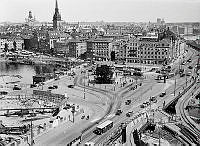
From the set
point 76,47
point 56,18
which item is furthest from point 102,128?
point 56,18

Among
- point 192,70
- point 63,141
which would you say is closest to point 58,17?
point 192,70

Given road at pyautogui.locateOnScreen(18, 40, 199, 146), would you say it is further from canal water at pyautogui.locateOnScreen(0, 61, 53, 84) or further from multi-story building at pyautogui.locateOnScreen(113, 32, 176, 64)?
multi-story building at pyautogui.locateOnScreen(113, 32, 176, 64)

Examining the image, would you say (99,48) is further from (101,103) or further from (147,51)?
(101,103)

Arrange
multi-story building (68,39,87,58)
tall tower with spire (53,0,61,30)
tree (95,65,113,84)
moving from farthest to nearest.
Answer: tall tower with spire (53,0,61,30)
multi-story building (68,39,87,58)
tree (95,65,113,84)

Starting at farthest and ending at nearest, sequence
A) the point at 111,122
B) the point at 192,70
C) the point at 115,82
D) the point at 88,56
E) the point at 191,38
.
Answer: the point at 191,38
the point at 88,56
the point at 192,70
the point at 115,82
the point at 111,122

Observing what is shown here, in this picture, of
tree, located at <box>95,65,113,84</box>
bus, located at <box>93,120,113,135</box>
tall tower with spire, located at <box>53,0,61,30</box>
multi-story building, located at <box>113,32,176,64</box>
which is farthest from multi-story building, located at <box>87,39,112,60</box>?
tall tower with spire, located at <box>53,0,61,30</box>

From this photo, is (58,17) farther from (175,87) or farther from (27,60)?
(175,87)

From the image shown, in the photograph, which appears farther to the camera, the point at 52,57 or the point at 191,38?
the point at 191,38
